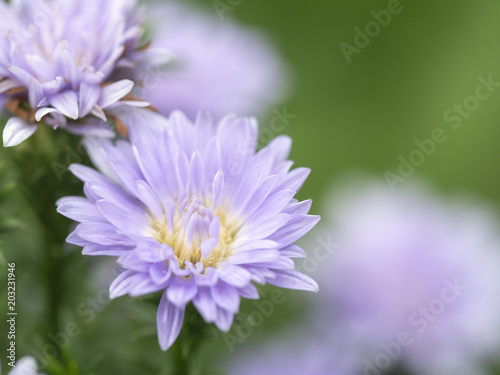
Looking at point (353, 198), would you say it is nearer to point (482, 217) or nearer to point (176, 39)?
point (482, 217)

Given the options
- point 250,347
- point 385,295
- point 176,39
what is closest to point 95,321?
point 250,347

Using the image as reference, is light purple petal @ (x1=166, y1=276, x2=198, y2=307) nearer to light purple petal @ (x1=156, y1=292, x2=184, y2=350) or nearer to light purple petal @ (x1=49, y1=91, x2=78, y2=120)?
light purple petal @ (x1=156, y1=292, x2=184, y2=350)

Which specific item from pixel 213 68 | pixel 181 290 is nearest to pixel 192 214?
pixel 181 290

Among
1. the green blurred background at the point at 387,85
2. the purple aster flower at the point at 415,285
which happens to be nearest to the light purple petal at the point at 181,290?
the purple aster flower at the point at 415,285

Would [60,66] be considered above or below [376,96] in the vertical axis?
above

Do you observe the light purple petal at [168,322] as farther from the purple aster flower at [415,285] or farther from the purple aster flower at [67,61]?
the purple aster flower at [415,285]

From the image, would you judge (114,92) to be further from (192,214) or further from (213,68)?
(213,68)

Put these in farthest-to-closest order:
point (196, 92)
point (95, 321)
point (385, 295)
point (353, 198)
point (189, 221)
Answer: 1. point (353, 198)
2. point (196, 92)
3. point (385, 295)
4. point (95, 321)
5. point (189, 221)
